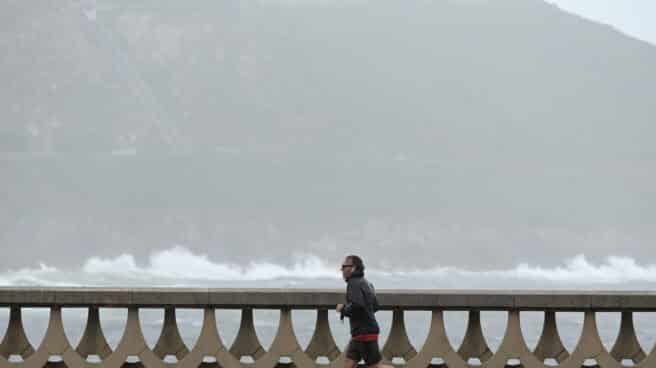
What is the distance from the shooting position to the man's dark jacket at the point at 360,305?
868cm

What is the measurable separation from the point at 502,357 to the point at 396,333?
36.6 inches

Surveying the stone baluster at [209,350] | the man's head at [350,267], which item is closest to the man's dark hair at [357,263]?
the man's head at [350,267]

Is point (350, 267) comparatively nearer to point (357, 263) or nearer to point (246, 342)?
point (357, 263)

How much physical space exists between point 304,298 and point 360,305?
20.1 inches

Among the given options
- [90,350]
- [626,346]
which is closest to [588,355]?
[626,346]

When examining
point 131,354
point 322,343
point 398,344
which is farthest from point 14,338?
point 398,344

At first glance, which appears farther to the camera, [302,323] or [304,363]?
[302,323]

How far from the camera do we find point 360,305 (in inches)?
343

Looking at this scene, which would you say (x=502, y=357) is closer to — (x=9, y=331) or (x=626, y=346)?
(x=626, y=346)

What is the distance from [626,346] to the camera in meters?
9.22

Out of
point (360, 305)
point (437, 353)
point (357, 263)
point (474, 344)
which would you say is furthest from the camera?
point (474, 344)

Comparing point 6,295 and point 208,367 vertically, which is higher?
point 6,295

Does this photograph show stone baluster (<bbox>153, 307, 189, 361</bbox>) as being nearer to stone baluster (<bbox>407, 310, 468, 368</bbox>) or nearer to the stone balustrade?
the stone balustrade

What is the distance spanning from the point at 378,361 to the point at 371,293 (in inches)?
25.2
